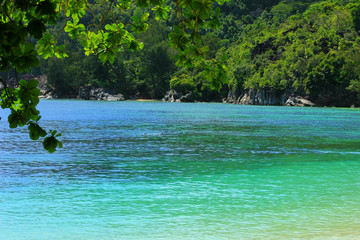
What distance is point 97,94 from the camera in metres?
130

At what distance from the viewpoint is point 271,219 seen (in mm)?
9820

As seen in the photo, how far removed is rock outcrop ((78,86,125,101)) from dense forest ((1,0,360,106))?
1.38 metres

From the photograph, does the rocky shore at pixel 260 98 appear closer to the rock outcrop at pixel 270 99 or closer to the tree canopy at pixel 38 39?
the rock outcrop at pixel 270 99

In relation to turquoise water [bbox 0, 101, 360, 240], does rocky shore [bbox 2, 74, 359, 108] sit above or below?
above

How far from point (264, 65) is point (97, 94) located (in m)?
47.1

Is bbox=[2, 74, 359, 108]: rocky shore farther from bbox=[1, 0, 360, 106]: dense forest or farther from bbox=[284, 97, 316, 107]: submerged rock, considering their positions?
bbox=[1, 0, 360, 106]: dense forest

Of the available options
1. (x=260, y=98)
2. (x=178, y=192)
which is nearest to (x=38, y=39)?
(x=178, y=192)

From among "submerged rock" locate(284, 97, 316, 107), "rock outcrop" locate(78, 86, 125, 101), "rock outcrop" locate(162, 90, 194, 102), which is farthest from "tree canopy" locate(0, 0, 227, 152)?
"rock outcrop" locate(78, 86, 125, 101)

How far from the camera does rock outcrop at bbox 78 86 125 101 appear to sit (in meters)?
129

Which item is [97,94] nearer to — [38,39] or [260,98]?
[260,98]

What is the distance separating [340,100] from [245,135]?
59.5 meters

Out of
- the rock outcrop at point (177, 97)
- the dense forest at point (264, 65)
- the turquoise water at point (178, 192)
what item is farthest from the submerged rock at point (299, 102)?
the turquoise water at point (178, 192)

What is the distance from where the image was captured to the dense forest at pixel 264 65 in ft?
276

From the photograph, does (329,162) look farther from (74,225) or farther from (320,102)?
(320,102)
